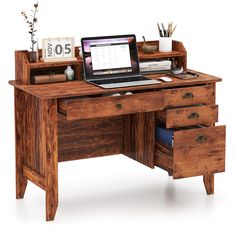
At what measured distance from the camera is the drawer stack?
648 centimetres

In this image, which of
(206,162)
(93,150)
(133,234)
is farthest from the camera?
(93,150)

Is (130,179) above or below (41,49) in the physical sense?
below

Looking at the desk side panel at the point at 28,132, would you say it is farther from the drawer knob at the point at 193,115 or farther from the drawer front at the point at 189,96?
the drawer knob at the point at 193,115

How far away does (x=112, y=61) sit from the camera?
21.9ft

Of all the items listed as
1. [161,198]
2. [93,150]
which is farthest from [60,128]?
[161,198]

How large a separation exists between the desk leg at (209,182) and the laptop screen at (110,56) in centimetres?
84

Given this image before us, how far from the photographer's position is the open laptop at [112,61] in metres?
6.57

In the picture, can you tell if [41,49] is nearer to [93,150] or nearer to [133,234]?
[93,150]

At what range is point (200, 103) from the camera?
6.65m

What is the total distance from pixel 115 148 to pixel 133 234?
1.11 metres

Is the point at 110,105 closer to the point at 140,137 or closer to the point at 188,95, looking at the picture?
the point at 188,95

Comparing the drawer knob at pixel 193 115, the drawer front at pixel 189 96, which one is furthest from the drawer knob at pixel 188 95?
the drawer knob at pixel 193 115

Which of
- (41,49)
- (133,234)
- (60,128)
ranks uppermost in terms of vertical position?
(41,49)

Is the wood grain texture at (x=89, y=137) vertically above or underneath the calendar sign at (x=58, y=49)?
underneath
